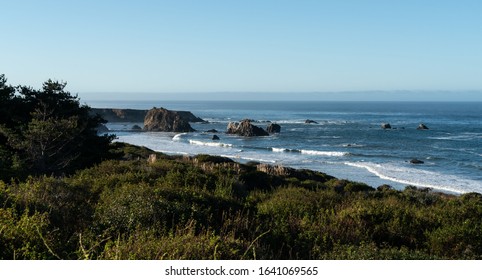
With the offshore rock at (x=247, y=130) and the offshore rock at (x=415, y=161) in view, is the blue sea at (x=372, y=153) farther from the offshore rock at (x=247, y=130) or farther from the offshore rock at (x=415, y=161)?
the offshore rock at (x=247, y=130)

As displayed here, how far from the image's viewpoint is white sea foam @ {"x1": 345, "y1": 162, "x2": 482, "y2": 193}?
36688mm

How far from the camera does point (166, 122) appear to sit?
104500 millimetres

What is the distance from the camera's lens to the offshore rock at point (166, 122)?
330 feet

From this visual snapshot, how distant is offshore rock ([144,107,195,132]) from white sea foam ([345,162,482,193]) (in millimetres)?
57001

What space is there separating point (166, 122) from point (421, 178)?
72724 mm

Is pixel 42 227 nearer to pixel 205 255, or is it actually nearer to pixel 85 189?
pixel 205 255

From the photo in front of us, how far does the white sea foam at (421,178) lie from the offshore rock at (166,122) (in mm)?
57001

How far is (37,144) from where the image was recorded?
62.4 feet

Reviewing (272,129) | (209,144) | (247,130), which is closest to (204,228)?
(209,144)

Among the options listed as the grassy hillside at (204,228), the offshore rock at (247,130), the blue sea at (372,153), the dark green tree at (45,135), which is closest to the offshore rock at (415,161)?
the blue sea at (372,153)

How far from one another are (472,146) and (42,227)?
67.5 meters

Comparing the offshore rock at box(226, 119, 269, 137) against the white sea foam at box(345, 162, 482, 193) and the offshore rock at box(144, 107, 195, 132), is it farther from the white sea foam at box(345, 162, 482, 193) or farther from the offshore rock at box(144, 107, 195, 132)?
the white sea foam at box(345, 162, 482, 193)

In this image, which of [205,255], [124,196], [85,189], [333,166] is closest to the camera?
[205,255]
